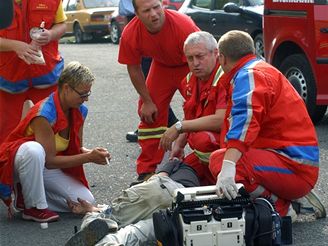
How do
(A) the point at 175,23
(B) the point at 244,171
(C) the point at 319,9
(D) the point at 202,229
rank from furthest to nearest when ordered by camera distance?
1. (C) the point at 319,9
2. (A) the point at 175,23
3. (B) the point at 244,171
4. (D) the point at 202,229

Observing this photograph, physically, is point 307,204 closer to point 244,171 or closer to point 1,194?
point 244,171

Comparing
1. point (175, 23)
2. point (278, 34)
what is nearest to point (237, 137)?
point (175, 23)

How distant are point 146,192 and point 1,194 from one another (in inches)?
47.3

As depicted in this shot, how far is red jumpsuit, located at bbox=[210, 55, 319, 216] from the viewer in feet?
19.5

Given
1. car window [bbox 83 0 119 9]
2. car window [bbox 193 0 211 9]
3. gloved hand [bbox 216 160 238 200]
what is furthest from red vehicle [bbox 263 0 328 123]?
car window [bbox 83 0 119 9]

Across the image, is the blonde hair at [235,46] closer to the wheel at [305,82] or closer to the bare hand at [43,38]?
the bare hand at [43,38]

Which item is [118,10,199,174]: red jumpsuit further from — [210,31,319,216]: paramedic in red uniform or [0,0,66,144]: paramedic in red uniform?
[210,31,319,216]: paramedic in red uniform

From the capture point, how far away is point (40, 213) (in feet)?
22.0

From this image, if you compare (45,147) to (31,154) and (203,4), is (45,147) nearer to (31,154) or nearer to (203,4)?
(31,154)

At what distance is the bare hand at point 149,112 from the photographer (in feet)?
25.7

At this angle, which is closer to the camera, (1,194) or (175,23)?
(1,194)

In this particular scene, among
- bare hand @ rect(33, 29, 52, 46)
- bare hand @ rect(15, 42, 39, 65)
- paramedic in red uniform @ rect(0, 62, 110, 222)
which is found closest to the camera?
paramedic in red uniform @ rect(0, 62, 110, 222)

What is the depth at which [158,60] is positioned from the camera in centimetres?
780

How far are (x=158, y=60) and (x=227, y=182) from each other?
2.42 m
